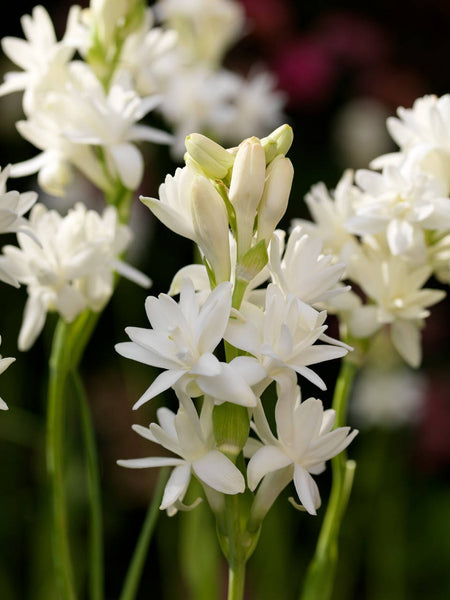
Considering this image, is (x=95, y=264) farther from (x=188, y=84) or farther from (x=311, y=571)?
(x=188, y=84)

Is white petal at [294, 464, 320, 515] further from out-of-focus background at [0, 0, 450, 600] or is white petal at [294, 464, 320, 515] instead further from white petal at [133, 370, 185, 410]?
out-of-focus background at [0, 0, 450, 600]

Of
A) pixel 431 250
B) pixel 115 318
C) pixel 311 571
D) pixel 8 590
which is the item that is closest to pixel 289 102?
pixel 115 318

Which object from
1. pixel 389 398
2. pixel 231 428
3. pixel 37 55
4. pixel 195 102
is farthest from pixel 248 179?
pixel 389 398

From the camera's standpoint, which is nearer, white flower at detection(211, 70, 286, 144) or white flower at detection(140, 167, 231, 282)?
white flower at detection(140, 167, 231, 282)

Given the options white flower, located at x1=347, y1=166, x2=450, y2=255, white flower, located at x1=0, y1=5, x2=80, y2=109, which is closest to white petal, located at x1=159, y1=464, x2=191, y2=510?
white flower, located at x1=347, y1=166, x2=450, y2=255

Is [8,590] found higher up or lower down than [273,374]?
lower down

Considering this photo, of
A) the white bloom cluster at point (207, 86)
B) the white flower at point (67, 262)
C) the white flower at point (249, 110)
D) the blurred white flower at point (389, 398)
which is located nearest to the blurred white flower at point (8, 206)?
the white flower at point (67, 262)
